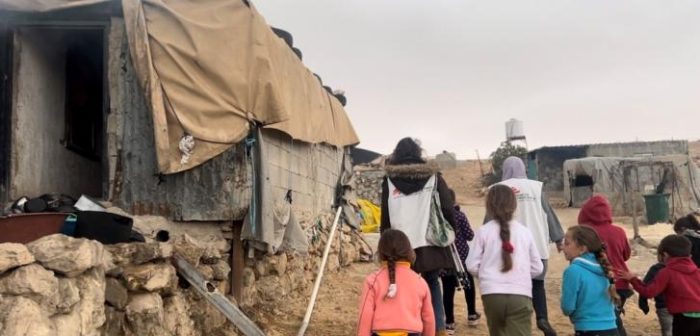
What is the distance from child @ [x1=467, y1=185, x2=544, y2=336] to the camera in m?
3.82

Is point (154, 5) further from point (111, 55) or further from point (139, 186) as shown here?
point (139, 186)

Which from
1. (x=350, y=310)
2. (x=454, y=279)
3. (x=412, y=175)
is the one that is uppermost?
(x=412, y=175)

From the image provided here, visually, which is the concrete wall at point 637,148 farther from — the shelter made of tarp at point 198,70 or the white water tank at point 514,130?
the shelter made of tarp at point 198,70

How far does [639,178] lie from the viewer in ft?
75.2

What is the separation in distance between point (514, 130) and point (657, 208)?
15959 millimetres

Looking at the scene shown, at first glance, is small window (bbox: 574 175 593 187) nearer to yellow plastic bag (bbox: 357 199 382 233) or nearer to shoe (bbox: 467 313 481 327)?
yellow plastic bag (bbox: 357 199 382 233)

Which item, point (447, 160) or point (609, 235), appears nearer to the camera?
point (609, 235)

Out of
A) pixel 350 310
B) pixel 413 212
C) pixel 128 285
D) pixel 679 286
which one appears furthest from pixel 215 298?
pixel 679 286

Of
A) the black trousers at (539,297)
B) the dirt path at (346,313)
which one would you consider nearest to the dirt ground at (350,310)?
the dirt path at (346,313)

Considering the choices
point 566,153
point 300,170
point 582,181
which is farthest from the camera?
point 566,153

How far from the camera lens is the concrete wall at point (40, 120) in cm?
549

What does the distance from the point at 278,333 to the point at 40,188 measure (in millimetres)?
2854

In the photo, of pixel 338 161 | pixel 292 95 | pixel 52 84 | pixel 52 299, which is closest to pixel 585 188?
pixel 338 161

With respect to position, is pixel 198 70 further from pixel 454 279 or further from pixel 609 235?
pixel 609 235
